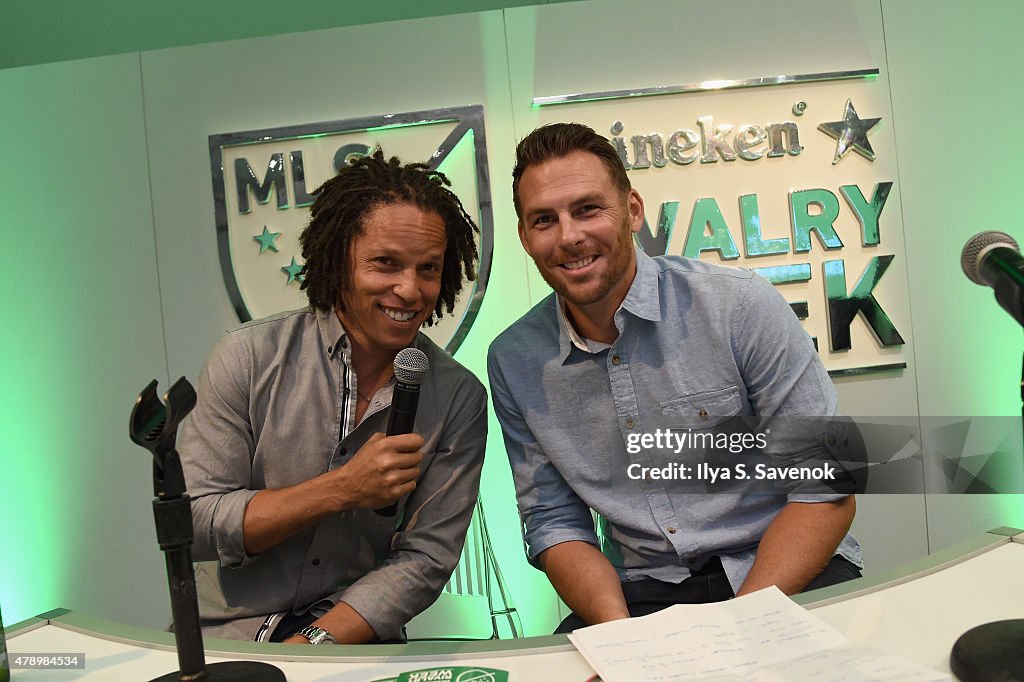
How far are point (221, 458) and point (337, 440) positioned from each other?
0.84 ft

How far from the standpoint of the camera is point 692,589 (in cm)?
192

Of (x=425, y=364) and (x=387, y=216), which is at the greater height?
(x=387, y=216)

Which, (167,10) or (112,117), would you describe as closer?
(112,117)

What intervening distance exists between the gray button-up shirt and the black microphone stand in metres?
0.67

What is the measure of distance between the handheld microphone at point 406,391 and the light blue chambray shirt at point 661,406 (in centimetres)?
39

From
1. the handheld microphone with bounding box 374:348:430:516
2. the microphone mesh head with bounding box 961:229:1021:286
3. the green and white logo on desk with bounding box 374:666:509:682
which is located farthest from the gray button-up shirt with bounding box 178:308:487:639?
the microphone mesh head with bounding box 961:229:1021:286

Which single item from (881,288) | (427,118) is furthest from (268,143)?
(881,288)

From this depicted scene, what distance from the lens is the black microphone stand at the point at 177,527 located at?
112 cm

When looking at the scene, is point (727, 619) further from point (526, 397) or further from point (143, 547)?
point (143, 547)

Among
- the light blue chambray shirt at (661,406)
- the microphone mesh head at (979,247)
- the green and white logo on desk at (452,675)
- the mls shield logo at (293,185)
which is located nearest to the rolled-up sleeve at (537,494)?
the light blue chambray shirt at (661,406)

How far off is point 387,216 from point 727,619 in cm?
120

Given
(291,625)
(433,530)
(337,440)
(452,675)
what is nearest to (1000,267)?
(452,675)

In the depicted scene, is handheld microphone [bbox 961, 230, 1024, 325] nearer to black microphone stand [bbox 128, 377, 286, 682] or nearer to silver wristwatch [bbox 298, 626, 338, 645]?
black microphone stand [bbox 128, 377, 286, 682]

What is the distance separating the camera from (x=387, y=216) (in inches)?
79.0
